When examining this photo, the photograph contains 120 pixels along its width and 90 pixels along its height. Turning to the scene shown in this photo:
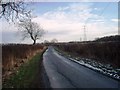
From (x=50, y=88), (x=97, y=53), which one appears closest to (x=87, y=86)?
(x=50, y=88)

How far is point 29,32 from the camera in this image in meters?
107

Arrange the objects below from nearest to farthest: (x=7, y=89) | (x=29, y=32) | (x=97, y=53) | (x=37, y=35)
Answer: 1. (x=7, y=89)
2. (x=97, y=53)
3. (x=29, y=32)
4. (x=37, y=35)

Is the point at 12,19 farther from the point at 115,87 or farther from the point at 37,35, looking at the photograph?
the point at 37,35

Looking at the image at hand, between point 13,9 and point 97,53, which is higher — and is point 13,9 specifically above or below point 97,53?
above

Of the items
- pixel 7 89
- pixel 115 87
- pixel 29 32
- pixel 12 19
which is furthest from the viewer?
pixel 29 32

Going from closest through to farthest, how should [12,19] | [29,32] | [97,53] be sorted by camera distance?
1. [12,19]
2. [97,53]
3. [29,32]

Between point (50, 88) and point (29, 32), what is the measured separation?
322 feet

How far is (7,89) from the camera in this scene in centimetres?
1155

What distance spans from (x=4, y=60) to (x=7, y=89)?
30.1ft

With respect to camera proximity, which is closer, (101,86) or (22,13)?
(101,86)

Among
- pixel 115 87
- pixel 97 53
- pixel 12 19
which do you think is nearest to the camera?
pixel 115 87

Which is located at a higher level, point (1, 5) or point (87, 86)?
point (1, 5)

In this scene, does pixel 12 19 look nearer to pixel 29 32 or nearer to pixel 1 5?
pixel 1 5

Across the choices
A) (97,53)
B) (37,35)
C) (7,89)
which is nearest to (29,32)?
(37,35)
